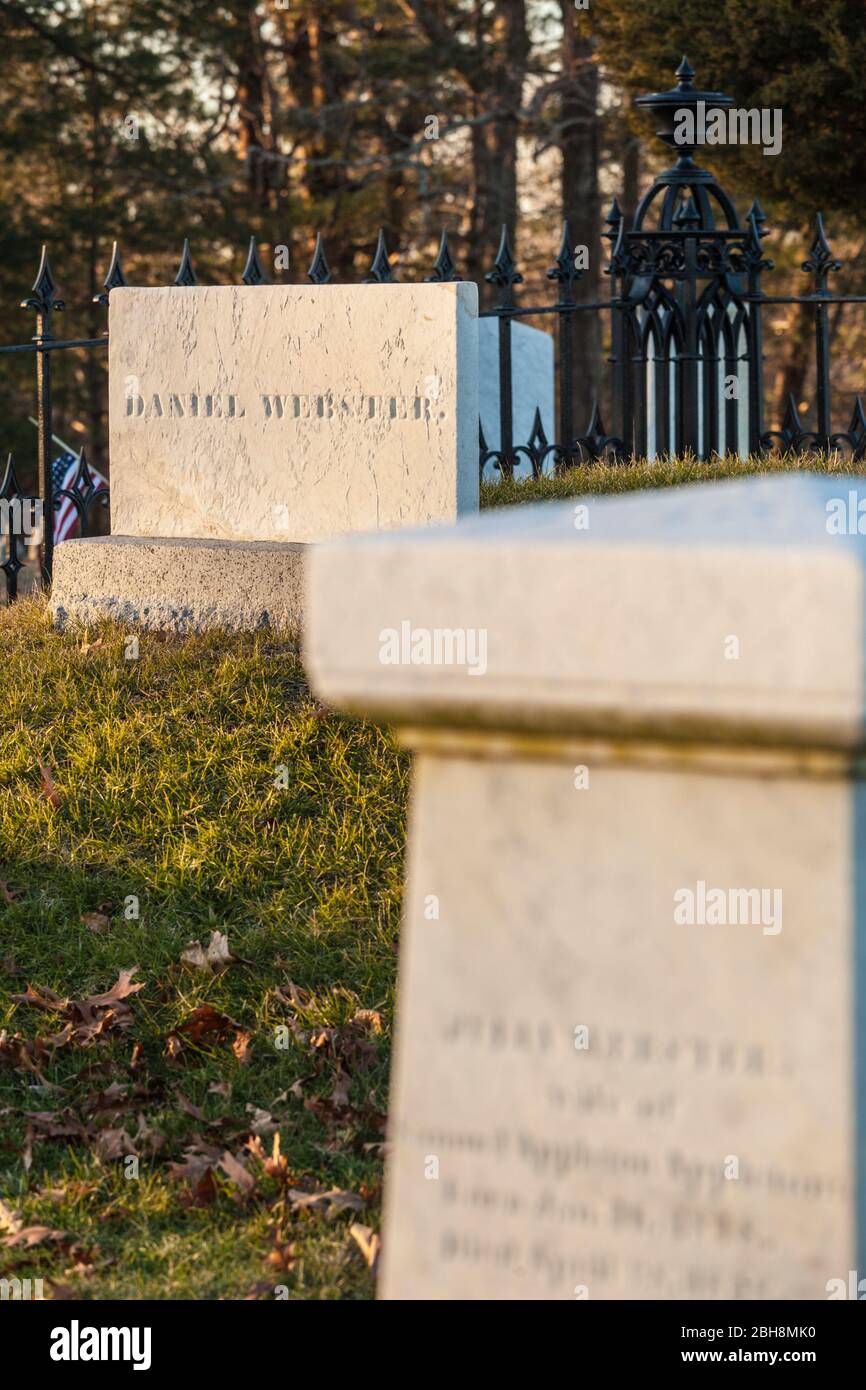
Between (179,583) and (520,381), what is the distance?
5113 mm

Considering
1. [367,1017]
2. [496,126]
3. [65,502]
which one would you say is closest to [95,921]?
[367,1017]

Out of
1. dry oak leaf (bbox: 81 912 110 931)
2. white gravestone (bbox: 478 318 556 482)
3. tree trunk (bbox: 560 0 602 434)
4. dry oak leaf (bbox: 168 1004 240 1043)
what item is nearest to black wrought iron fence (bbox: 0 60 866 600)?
white gravestone (bbox: 478 318 556 482)

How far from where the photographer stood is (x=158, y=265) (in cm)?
2538

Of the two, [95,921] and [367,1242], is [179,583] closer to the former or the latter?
[95,921]

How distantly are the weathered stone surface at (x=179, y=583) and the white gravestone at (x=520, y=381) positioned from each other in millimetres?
3416

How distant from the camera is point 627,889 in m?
2.01

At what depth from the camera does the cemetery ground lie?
3639mm

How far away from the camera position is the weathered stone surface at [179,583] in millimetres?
6586

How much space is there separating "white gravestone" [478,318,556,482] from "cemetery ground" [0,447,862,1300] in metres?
4.33

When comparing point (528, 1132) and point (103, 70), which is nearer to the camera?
point (528, 1132)

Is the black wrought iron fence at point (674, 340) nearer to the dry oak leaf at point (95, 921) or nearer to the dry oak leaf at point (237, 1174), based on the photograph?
the dry oak leaf at point (95, 921)
